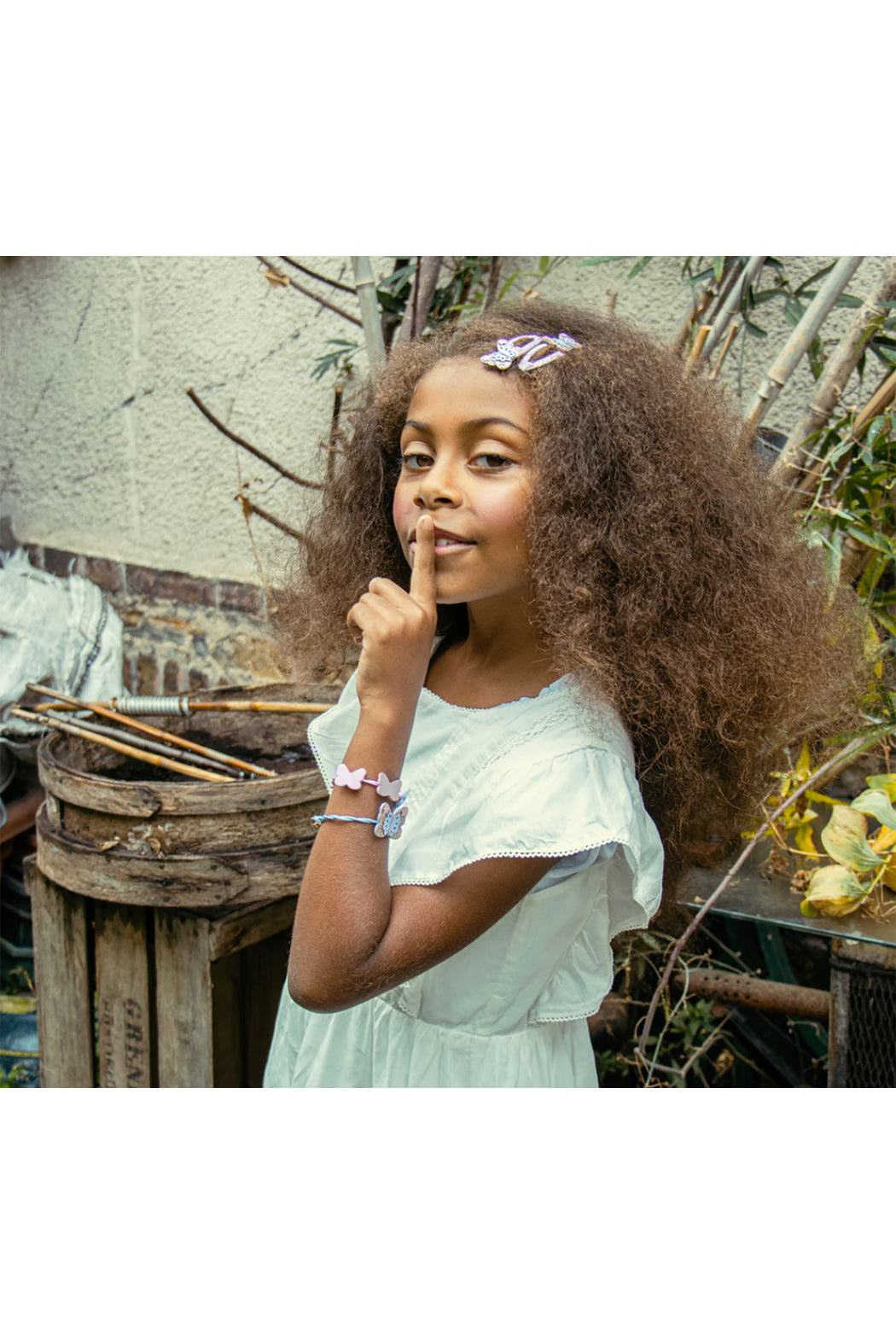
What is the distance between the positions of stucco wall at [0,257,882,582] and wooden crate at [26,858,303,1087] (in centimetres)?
108

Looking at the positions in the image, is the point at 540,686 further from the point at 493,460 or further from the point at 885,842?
the point at 885,842

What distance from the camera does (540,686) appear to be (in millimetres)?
1384

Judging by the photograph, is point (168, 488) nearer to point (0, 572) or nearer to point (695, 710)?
point (0, 572)

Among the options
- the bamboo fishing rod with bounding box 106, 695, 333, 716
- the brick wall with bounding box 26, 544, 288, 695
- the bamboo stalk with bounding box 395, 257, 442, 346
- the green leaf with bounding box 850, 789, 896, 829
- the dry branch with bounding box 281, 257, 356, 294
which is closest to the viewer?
the green leaf with bounding box 850, 789, 896, 829

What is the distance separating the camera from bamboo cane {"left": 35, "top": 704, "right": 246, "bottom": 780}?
7.05 ft

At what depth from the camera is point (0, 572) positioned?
344 cm

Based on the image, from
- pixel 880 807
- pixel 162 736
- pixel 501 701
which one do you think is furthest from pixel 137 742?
pixel 880 807

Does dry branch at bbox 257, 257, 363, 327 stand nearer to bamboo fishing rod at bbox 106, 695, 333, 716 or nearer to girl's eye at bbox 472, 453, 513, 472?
bamboo fishing rod at bbox 106, 695, 333, 716

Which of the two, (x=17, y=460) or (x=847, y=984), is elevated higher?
(x=17, y=460)

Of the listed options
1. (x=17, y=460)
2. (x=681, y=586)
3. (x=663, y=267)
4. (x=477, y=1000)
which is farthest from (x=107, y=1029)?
(x=17, y=460)

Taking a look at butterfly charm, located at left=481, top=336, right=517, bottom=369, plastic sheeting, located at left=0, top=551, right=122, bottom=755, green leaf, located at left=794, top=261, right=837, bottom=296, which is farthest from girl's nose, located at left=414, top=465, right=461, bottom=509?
plastic sheeting, located at left=0, top=551, right=122, bottom=755

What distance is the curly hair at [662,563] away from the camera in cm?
125

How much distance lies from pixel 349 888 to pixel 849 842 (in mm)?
983

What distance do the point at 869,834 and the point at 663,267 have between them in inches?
55.3
